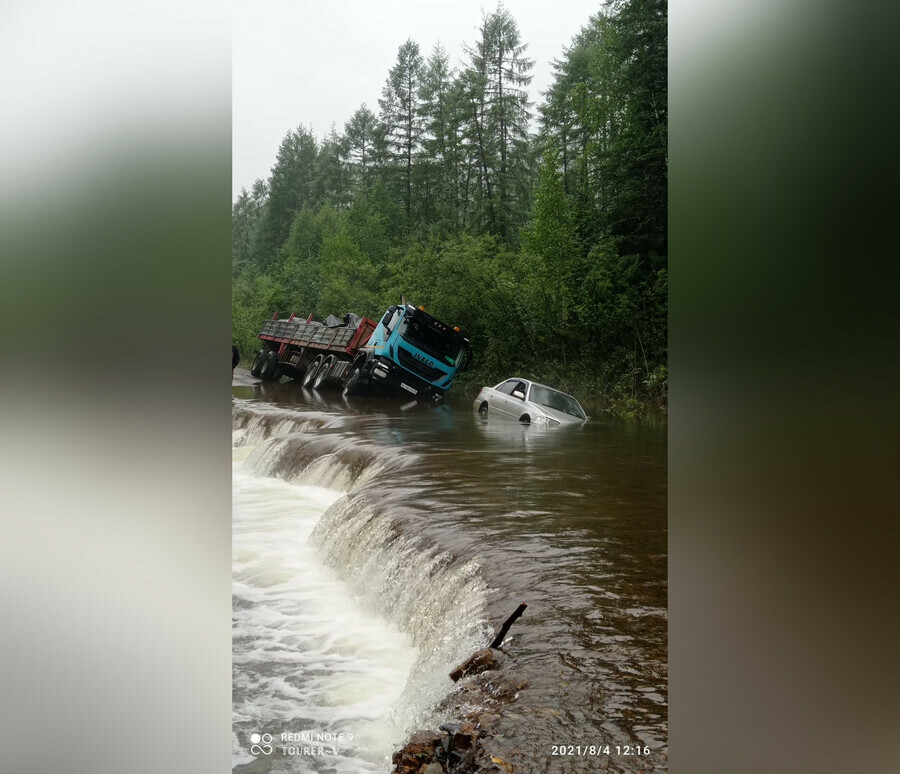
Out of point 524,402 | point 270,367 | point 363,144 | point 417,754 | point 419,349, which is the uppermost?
point 363,144

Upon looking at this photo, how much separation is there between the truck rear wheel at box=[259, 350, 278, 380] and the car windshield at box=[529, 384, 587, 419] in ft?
5.93

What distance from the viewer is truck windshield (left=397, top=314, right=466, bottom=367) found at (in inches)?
202

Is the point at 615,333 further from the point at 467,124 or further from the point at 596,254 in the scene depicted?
the point at 467,124

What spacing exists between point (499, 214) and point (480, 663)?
119 inches

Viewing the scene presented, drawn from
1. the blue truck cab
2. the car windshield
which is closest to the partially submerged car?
the car windshield

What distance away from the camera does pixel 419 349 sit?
5180 mm

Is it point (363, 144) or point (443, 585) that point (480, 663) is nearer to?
point (443, 585)

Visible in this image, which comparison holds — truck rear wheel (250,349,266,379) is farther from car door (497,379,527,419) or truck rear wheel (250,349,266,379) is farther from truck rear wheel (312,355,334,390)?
car door (497,379,527,419)
